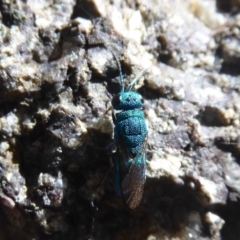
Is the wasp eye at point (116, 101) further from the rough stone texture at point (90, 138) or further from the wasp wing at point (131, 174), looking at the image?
the wasp wing at point (131, 174)

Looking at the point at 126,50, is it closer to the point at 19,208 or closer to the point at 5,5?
the point at 5,5

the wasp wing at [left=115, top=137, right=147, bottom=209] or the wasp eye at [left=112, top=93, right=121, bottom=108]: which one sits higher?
the wasp eye at [left=112, top=93, right=121, bottom=108]

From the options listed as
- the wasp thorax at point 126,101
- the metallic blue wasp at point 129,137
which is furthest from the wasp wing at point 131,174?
the wasp thorax at point 126,101

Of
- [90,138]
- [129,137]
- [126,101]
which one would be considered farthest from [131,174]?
[126,101]

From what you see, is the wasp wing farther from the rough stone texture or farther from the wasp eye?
the wasp eye

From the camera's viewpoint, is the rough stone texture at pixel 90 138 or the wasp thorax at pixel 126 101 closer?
the rough stone texture at pixel 90 138

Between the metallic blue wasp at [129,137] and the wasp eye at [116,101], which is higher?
the wasp eye at [116,101]

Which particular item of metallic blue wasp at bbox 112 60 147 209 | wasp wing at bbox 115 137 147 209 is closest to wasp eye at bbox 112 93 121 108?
metallic blue wasp at bbox 112 60 147 209
